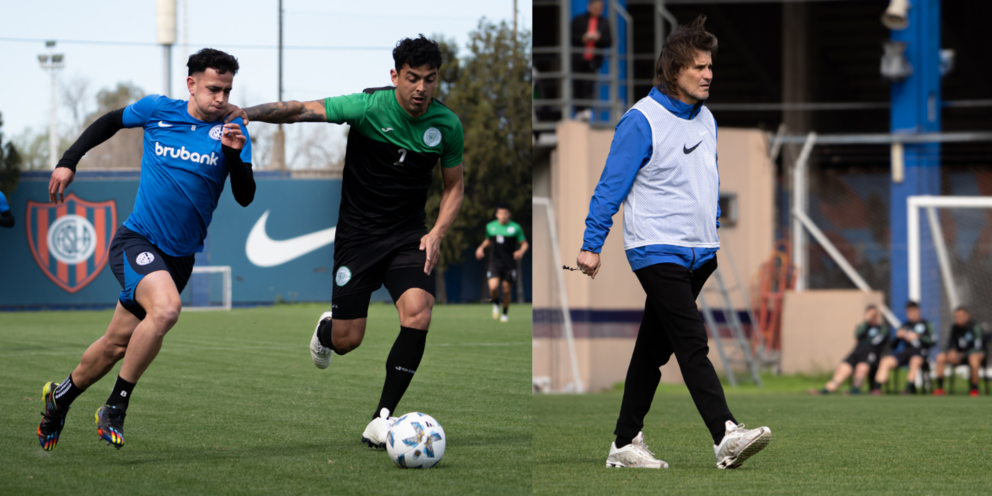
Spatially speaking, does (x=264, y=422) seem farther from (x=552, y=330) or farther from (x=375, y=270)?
(x=552, y=330)

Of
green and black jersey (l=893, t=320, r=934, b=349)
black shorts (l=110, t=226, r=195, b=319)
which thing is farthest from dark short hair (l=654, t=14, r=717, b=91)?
green and black jersey (l=893, t=320, r=934, b=349)

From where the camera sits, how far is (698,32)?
4.18 metres

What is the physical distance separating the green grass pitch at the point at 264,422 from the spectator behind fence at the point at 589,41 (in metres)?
4.66

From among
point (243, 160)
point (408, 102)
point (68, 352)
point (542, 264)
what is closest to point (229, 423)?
point (243, 160)

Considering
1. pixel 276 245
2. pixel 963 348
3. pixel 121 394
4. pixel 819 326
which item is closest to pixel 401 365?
pixel 121 394

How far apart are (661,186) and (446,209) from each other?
3.46 feet

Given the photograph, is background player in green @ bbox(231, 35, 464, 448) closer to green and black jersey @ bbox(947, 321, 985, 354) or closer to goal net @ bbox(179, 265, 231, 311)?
green and black jersey @ bbox(947, 321, 985, 354)

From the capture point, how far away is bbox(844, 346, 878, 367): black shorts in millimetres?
11844

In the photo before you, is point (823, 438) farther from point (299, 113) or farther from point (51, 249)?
point (51, 249)

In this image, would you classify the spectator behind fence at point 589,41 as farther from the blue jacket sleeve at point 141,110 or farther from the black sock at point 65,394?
the black sock at point 65,394

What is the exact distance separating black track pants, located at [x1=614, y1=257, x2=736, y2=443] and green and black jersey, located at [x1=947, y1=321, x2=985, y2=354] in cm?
882

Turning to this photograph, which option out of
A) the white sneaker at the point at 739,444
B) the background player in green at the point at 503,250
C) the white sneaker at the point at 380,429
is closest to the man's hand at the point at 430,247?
the white sneaker at the point at 380,429

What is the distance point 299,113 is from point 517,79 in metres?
14.7

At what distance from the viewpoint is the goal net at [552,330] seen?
515 inches
